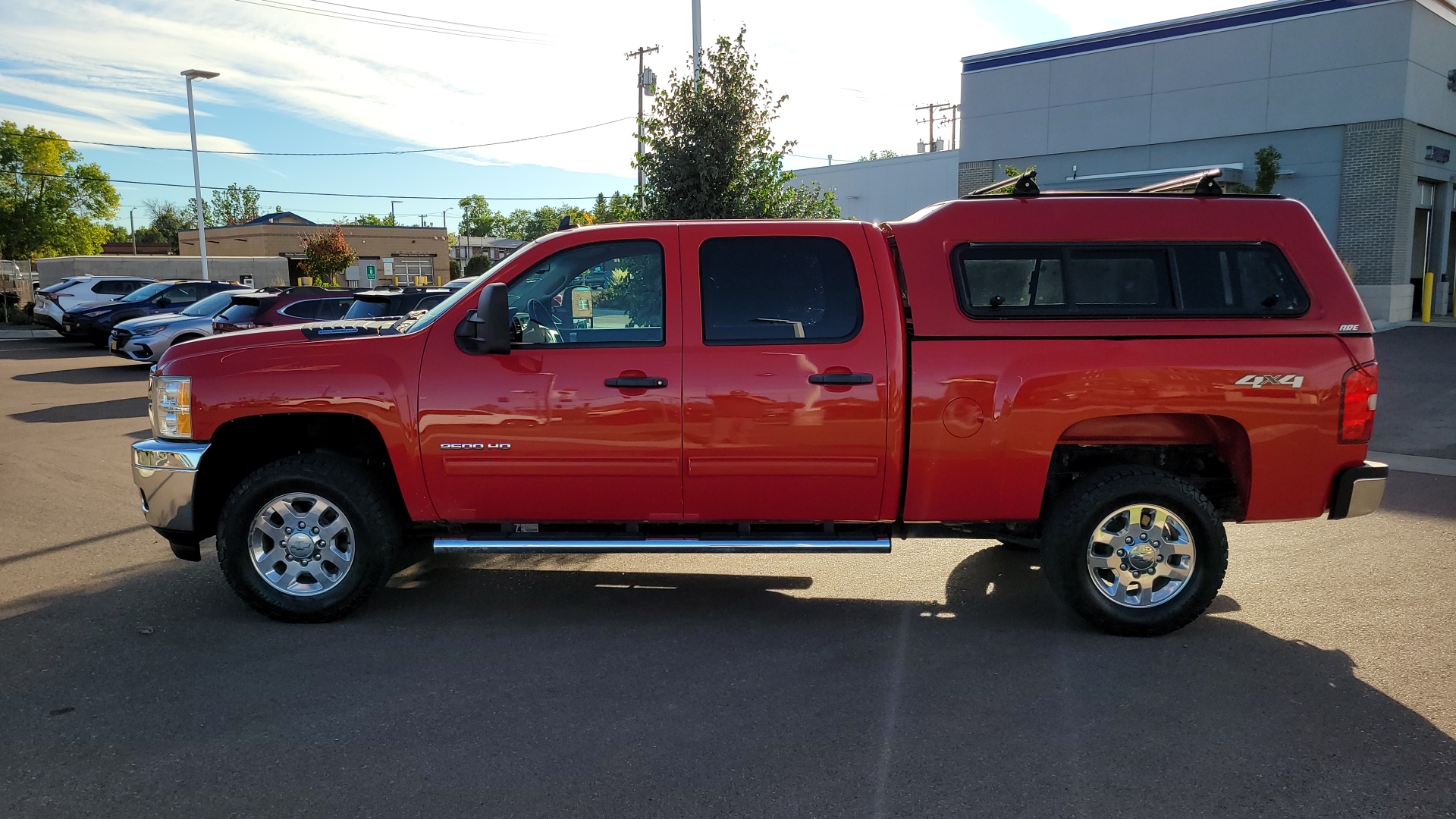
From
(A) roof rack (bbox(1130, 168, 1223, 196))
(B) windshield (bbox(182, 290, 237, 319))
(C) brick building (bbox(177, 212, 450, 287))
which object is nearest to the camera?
(A) roof rack (bbox(1130, 168, 1223, 196))

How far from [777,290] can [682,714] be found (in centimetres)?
217

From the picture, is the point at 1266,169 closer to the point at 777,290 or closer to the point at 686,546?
the point at 777,290

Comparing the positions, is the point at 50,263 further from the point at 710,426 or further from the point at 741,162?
the point at 710,426

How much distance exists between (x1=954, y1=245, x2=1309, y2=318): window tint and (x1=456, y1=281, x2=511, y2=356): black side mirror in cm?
227

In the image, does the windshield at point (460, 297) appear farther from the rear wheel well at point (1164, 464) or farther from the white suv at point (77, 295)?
the white suv at point (77, 295)

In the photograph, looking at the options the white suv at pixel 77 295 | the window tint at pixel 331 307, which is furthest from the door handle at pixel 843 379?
the white suv at pixel 77 295

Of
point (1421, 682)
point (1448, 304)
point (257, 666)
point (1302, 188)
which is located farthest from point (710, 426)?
point (1448, 304)

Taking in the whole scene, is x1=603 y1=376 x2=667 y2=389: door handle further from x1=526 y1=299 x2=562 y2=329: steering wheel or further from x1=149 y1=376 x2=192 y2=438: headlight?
x1=149 y1=376 x2=192 y2=438: headlight

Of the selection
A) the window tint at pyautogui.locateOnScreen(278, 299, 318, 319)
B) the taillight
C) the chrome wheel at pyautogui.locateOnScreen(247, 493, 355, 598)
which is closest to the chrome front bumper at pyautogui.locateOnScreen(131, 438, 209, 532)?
the chrome wheel at pyautogui.locateOnScreen(247, 493, 355, 598)

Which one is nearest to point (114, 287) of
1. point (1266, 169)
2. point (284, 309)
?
point (284, 309)

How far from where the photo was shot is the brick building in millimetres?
64188

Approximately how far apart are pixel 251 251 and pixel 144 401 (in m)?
57.0

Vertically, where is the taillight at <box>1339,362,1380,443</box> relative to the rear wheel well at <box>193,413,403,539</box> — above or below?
above

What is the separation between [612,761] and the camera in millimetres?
3625
